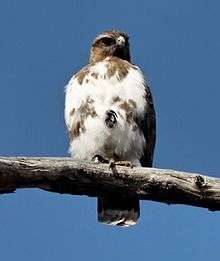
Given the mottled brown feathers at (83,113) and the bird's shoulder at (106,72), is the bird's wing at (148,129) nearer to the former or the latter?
the bird's shoulder at (106,72)

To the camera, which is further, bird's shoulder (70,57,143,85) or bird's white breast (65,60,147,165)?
bird's shoulder (70,57,143,85)

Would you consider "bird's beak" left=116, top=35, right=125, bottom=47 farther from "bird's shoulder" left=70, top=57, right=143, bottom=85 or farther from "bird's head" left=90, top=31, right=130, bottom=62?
"bird's shoulder" left=70, top=57, right=143, bottom=85

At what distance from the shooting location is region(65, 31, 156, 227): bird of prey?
8.35 meters

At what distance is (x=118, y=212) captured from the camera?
8.29m

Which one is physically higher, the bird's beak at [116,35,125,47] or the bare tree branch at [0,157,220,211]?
the bird's beak at [116,35,125,47]

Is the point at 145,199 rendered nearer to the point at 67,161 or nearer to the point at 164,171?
the point at 164,171

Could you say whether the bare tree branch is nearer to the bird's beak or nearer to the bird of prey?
the bird of prey

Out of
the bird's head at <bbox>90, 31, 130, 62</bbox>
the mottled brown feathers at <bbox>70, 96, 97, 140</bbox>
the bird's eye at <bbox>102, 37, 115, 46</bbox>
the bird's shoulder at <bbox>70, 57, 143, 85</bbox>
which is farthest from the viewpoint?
the bird's eye at <bbox>102, 37, 115, 46</bbox>

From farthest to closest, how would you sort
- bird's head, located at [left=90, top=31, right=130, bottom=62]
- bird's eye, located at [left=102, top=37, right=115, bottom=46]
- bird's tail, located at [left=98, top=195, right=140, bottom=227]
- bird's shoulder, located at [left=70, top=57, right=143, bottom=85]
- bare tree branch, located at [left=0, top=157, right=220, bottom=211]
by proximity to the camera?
1. bird's eye, located at [left=102, top=37, right=115, bottom=46]
2. bird's head, located at [left=90, top=31, right=130, bottom=62]
3. bird's shoulder, located at [left=70, top=57, right=143, bottom=85]
4. bird's tail, located at [left=98, top=195, right=140, bottom=227]
5. bare tree branch, located at [left=0, top=157, right=220, bottom=211]

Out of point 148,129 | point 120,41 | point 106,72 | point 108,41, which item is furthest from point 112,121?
point 108,41

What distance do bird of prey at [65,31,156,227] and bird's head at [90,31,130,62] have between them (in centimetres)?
69

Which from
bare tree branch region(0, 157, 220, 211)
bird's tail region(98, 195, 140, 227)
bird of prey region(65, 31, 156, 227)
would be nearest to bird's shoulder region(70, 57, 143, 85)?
bird of prey region(65, 31, 156, 227)

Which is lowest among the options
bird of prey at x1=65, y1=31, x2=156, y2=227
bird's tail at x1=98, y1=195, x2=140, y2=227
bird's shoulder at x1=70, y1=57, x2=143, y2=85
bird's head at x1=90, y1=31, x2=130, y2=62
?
bird's tail at x1=98, y1=195, x2=140, y2=227

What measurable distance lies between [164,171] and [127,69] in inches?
107
